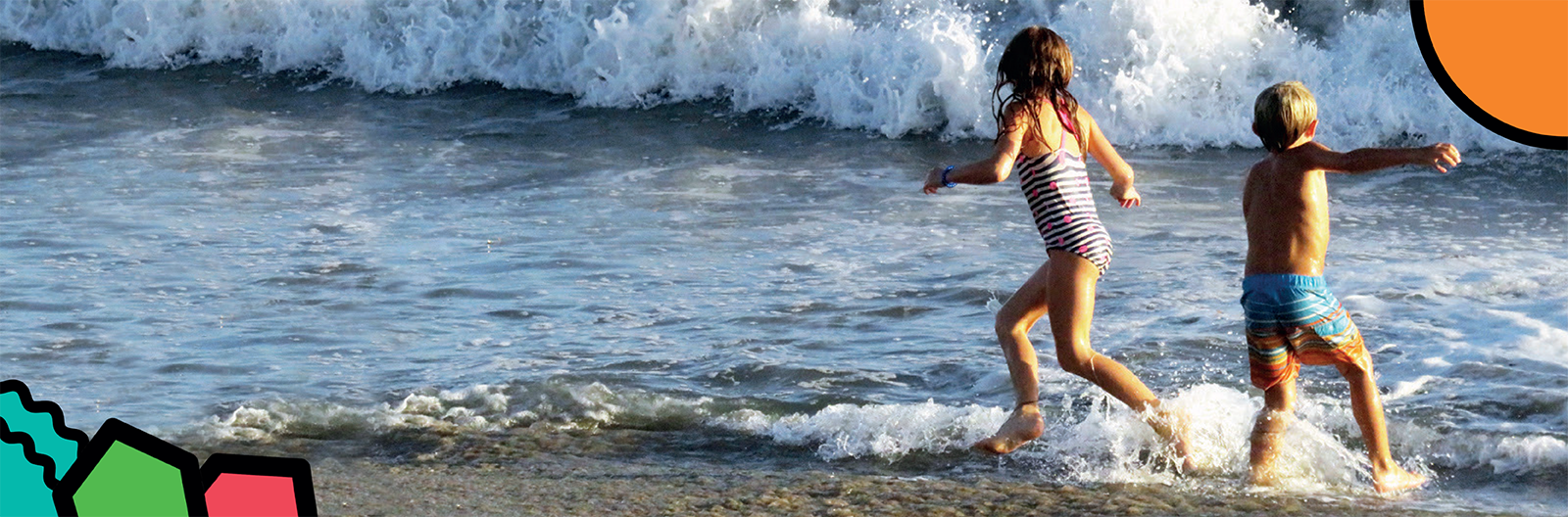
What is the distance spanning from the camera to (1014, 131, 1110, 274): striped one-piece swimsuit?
4793 millimetres

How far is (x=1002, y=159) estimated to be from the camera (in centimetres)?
463

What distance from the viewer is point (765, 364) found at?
20.7ft

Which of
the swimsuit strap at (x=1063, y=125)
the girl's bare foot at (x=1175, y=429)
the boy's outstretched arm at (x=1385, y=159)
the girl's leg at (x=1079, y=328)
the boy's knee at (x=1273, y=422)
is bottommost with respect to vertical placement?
the girl's bare foot at (x=1175, y=429)

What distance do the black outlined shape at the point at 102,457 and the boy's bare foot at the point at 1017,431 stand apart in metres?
2.93

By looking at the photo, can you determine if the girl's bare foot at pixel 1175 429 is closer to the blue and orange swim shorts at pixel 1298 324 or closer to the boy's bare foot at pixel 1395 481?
the blue and orange swim shorts at pixel 1298 324

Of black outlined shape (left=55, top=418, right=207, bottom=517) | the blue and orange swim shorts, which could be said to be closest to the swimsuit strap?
the blue and orange swim shorts

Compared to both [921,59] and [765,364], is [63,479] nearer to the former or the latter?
[765,364]

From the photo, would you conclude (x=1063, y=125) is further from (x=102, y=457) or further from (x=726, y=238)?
(x=726, y=238)

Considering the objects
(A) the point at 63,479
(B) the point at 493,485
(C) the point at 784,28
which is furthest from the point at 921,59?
(A) the point at 63,479

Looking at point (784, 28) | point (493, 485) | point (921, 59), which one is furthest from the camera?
point (784, 28)

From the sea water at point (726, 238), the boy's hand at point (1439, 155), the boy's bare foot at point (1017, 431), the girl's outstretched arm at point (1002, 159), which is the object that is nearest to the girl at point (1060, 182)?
the girl's outstretched arm at point (1002, 159)

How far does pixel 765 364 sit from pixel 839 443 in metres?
1.06

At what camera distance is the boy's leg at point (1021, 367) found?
4.98 meters

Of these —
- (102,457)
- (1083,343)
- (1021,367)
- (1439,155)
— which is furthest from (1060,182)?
(102,457)
